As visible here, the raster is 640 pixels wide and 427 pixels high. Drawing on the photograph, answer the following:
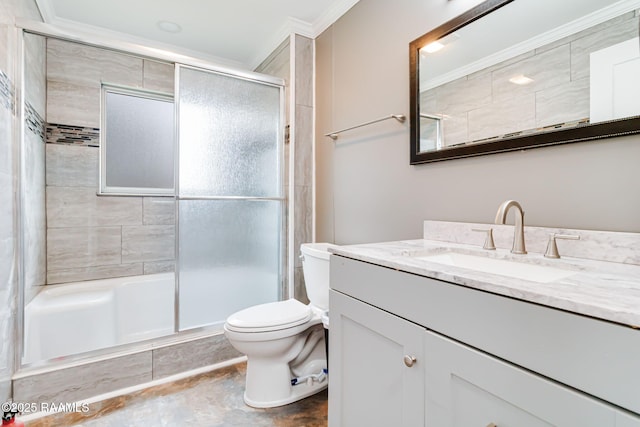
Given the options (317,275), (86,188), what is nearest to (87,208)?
(86,188)

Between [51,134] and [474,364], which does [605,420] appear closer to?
[474,364]

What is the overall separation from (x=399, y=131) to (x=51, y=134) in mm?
2504

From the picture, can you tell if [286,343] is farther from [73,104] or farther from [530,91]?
[73,104]

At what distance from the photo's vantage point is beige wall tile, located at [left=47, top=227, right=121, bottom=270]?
7.60 ft

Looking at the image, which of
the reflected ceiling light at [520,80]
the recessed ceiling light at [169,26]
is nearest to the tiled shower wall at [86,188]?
the recessed ceiling light at [169,26]

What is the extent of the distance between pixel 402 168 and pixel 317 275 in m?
0.77

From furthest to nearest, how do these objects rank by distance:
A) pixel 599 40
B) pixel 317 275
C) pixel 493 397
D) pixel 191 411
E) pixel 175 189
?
pixel 175 189 < pixel 317 275 < pixel 191 411 < pixel 599 40 < pixel 493 397

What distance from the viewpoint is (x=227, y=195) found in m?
2.12

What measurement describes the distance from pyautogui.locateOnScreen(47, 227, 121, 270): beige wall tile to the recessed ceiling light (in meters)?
1.63

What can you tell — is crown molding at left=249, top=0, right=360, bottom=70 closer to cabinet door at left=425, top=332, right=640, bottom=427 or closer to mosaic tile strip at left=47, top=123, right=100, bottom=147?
mosaic tile strip at left=47, top=123, right=100, bottom=147

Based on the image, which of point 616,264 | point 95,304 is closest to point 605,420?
point 616,264

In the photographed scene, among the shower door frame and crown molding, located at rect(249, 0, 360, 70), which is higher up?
crown molding, located at rect(249, 0, 360, 70)

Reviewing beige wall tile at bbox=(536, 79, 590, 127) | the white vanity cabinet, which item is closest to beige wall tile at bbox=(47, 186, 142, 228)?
the white vanity cabinet

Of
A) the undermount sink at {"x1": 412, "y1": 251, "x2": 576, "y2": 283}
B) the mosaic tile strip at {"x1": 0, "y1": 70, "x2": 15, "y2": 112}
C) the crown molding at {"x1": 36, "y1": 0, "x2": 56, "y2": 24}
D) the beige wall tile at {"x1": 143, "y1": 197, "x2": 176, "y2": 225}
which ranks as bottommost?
the undermount sink at {"x1": 412, "y1": 251, "x2": 576, "y2": 283}
